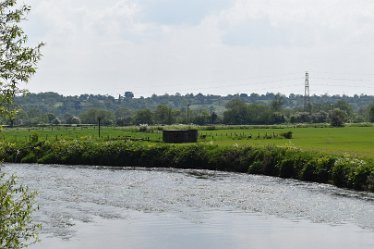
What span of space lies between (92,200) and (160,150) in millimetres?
26339

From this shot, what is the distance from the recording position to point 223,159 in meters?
58.1

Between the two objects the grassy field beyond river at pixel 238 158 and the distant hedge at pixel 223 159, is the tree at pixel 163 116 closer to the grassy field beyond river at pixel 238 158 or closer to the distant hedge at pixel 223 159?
the grassy field beyond river at pixel 238 158

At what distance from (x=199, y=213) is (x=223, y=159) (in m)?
24.7

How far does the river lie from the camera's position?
26.9m

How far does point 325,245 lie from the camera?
26.0m

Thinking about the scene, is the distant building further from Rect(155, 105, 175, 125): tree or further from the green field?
Rect(155, 105, 175, 125): tree

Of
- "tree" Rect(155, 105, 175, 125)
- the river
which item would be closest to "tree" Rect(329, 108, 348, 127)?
"tree" Rect(155, 105, 175, 125)

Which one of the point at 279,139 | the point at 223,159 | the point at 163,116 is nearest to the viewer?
the point at 223,159

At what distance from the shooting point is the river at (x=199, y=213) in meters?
26.9

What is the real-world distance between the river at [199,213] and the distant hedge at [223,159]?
1.68 m

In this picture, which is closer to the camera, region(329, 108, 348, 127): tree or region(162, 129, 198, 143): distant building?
region(162, 129, 198, 143): distant building

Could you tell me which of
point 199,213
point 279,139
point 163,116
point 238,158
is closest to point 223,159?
point 238,158

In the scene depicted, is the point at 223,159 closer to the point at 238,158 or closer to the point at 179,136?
the point at 238,158

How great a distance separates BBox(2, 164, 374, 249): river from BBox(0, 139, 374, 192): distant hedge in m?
1.68
